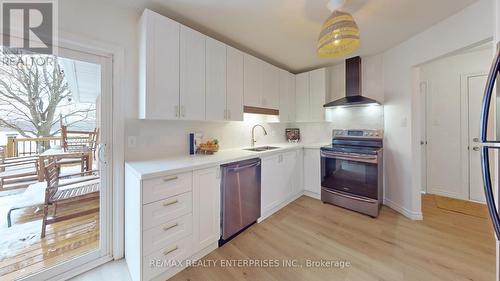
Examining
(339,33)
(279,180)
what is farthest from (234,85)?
(279,180)

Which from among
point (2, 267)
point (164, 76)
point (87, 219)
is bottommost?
point (2, 267)

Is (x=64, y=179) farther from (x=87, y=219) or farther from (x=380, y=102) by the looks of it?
(x=380, y=102)

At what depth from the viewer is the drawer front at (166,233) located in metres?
1.45

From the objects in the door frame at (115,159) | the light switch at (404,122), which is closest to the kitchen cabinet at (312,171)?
the light switch at (404,122)

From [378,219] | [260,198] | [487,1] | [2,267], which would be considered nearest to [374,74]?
[487,1]

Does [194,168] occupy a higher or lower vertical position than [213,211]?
higher

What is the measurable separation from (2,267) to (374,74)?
482cm

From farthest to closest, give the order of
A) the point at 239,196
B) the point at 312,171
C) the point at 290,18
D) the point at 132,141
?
the point at 312,171 < the point at 239,196 < the point at 290,18 < the point at 132,141

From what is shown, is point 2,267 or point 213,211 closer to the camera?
point 2,267

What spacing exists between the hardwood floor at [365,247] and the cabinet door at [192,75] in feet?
4.91

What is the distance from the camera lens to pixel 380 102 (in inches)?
121

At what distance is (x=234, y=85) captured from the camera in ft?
8.28

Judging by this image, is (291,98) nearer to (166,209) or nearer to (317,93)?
(317,93)

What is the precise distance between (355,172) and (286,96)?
176 centimetres
